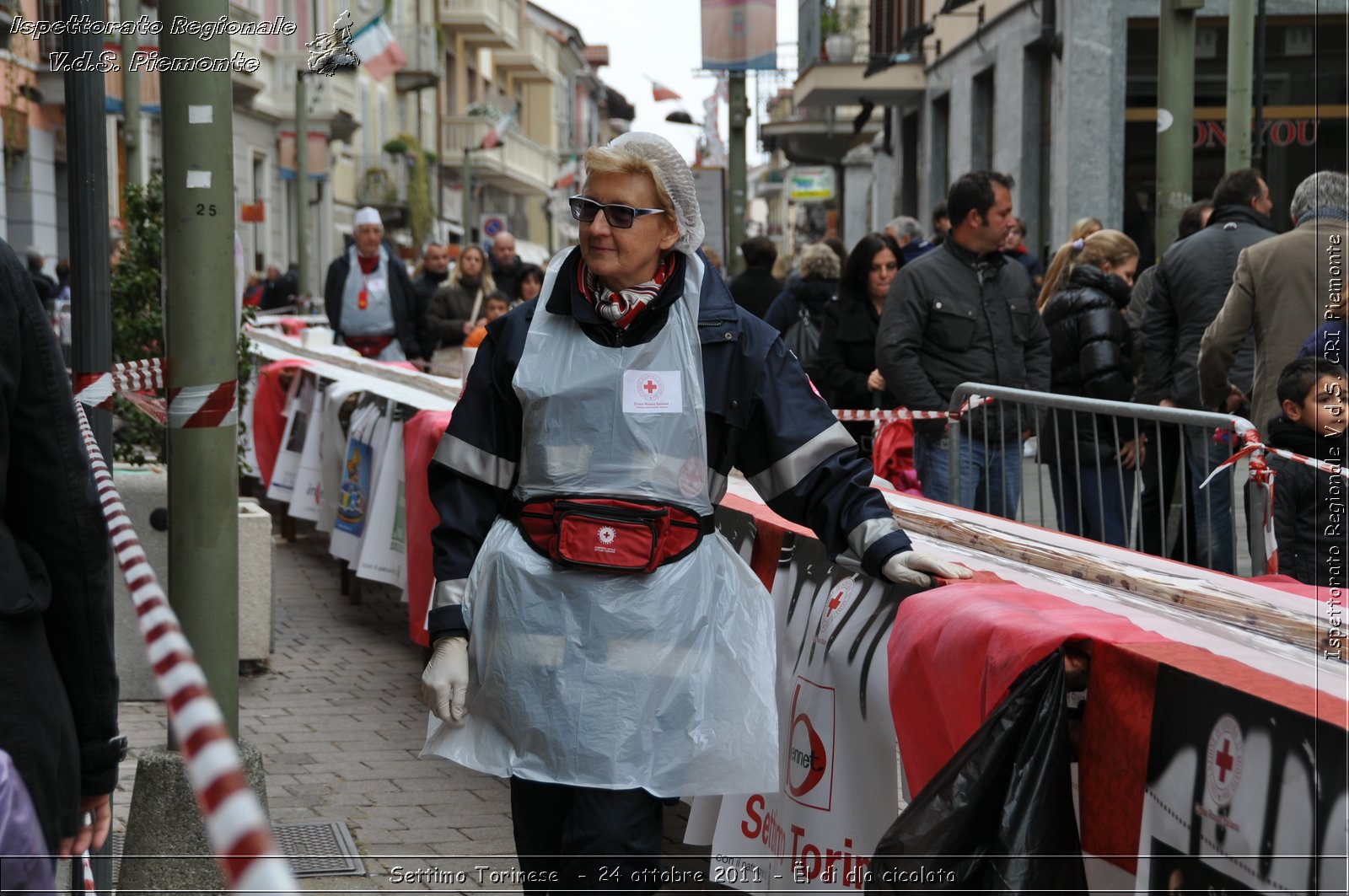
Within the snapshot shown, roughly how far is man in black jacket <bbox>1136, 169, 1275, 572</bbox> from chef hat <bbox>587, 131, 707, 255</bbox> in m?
4.31

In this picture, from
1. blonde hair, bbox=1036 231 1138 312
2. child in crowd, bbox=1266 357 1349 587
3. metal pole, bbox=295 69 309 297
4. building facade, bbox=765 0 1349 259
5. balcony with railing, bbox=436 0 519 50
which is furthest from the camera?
balcony with railing, bbox=436 0 519 50

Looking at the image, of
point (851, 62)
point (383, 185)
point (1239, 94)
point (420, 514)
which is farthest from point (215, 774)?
point (383, 185)

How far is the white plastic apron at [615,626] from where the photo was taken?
3250 millimetres

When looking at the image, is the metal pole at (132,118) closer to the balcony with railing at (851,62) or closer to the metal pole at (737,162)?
the metal pole at (737,162)

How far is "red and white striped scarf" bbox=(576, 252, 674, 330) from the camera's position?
339 cm

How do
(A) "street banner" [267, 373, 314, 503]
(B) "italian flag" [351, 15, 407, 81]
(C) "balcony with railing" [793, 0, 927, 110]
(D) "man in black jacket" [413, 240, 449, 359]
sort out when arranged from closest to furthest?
(A) "street banner" [267, 373, 314, 503] → (D) "man in black jacket" [413, 240, 449, 359] → (B) "italian flag" [351, 15, 407, 81] → (C) "balcony with railing" [793, 0, 927, 110]

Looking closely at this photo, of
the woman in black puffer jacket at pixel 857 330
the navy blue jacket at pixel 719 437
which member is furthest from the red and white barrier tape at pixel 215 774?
the woman in black puffer jacket at pixel 857 330

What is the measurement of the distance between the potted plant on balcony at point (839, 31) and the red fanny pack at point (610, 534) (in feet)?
77.8

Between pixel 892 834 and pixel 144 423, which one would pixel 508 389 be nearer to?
pixel 892 834

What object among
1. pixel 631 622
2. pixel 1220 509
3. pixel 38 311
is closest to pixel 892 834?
pixel 631 622

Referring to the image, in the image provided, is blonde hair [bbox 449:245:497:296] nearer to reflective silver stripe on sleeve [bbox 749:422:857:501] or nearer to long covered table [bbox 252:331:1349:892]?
long covered table [bbox 252:331:1349:892]

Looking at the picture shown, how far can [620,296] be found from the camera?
134 inches

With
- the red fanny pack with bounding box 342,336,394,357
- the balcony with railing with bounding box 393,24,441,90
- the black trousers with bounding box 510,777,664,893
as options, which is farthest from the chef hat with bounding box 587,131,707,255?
the balcony with railing with bounding box 393,24,441,90

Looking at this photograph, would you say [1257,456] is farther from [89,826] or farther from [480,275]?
[480,275]
